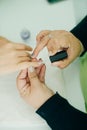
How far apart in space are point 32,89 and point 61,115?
0.10m

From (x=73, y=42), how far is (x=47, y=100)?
213mm

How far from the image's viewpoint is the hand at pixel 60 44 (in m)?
0.79

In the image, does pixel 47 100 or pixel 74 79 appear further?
pixel 74 79

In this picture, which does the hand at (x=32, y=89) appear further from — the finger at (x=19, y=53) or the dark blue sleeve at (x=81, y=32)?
the dark blue sleeve at (x=81, y=32)

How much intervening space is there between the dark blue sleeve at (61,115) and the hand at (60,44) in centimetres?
12

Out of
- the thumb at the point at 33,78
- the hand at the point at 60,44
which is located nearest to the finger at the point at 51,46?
the hand at the point at 60,44

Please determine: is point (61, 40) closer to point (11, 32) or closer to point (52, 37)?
point (52, 37)

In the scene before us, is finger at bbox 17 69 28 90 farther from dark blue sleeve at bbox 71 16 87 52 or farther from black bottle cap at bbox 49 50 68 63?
dark blue sleeve at bbox 71 16 87 52

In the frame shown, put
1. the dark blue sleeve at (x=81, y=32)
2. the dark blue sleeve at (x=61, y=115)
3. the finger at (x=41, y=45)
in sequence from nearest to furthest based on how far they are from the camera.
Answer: the dark blue sleeve at (x=61, y=115) → the finger at (x=41, y=45) → the dark blue sleeve at (x=81, y=32)

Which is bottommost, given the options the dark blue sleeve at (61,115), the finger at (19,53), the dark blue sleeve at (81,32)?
the dark blue sleeve at (61,115)

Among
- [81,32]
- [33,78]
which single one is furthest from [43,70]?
[81,32]

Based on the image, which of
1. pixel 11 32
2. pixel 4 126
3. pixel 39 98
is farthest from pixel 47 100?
pixel 11 32

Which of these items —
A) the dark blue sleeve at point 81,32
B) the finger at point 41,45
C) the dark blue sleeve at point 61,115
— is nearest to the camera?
the dark blue sleeve at point 61,115

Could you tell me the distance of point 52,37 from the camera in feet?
2.66
